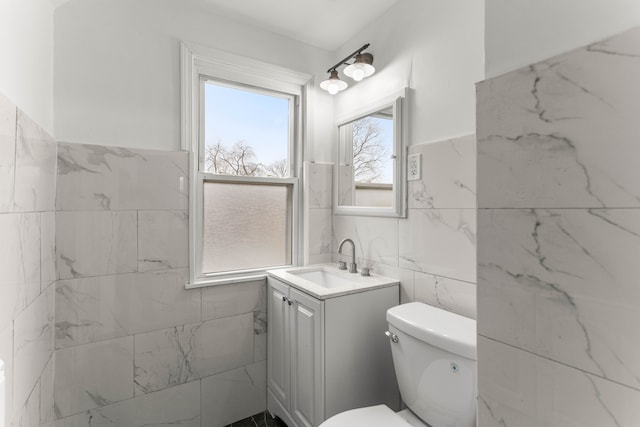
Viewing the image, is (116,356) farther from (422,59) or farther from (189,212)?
(422,59)

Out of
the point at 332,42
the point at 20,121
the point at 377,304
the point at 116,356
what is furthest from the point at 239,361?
the point at 332,42

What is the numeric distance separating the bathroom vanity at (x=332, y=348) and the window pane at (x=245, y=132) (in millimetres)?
780

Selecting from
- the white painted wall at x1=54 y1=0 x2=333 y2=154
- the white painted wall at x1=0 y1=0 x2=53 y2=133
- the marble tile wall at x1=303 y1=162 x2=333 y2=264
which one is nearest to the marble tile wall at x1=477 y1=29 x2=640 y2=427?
the white painted wall at x1=0 y1=0 x2=53 y2=133

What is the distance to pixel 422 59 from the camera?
63.9 inches

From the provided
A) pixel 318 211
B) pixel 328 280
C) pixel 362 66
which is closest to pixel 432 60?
pixel 362 66

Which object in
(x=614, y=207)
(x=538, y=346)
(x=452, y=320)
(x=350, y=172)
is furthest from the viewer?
(x=350, y=172)

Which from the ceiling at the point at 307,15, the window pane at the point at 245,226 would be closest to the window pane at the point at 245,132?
the window pane at the point at 245,226

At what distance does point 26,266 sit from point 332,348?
124 centimetres

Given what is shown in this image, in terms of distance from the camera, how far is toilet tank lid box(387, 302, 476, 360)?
3.72 ft

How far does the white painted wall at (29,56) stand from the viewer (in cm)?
90

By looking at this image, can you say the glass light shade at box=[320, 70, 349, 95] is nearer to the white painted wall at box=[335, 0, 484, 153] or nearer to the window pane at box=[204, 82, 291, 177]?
the white painted wall at box=[335, 0, 484, 153]

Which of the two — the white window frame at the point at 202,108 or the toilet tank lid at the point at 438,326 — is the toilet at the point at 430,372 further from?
the white window frame at the point at 202,108

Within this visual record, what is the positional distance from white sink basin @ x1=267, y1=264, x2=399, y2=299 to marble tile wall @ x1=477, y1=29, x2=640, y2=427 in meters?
0.81

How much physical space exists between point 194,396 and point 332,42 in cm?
242
